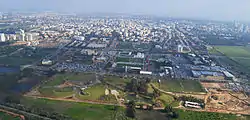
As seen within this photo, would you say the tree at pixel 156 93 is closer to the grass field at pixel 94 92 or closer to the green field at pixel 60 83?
the grass field at pixel 94 92

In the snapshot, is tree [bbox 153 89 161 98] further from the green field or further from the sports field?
the sports field

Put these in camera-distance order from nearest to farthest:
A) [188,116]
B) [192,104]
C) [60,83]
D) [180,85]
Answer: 1. [188,116]
2. [192,104]
3. [60,83]
4. [180,85]

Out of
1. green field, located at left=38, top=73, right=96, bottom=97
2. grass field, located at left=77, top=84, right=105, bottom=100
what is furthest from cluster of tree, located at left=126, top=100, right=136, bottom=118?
green field, located at left=38, top=73, right=96, bottom=97

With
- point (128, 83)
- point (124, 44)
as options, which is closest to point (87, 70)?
point (128, 83)

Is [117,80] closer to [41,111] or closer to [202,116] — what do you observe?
[41,111]

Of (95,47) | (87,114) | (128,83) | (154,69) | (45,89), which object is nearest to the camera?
(87,114)

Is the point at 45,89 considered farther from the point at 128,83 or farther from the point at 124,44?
the point at 124,44

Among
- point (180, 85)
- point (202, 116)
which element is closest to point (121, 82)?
point (180, 85)
